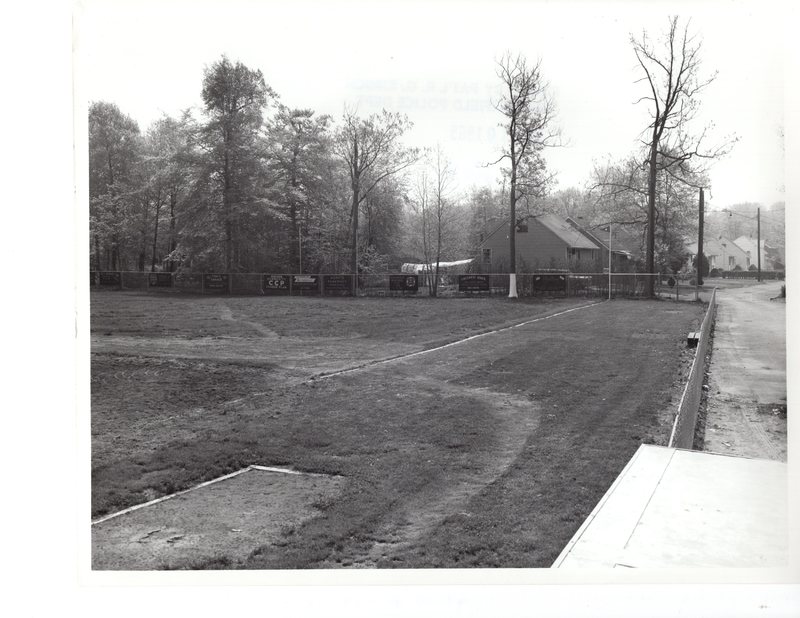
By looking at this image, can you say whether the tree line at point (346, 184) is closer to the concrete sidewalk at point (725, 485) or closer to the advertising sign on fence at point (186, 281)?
the advertising sign on fence at point (186, 281)

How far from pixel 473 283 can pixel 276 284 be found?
115 centimetres

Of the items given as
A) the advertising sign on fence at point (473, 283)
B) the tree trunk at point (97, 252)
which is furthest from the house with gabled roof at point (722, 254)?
the tree trunk at point (97, 252)

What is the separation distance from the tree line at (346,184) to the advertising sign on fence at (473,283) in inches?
9.3

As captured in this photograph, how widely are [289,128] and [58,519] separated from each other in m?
2.03

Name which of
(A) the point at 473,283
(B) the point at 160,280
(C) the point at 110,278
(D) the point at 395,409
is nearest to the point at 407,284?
(A) the point at 473,283

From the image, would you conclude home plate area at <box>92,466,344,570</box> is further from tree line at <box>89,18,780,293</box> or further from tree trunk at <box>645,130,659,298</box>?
tree trunk at <box>645,130,659,298</box>

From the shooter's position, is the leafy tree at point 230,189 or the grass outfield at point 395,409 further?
the leafy tree at point 230,189

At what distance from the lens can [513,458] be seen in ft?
7.99

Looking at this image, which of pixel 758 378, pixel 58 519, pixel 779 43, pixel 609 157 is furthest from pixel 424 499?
pixel 779 43

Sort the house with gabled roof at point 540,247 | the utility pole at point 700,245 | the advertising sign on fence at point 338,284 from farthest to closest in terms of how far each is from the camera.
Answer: the advertising sign on fence at point 338,284 → the house with gabled roof at point 540,247 → the utility pole at point 700,245

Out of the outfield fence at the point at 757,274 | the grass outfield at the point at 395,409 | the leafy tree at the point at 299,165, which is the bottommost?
the grass outfield at the point at 395,409

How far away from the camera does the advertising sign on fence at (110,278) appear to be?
8.27ft

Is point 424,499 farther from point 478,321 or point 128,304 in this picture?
point 128,304

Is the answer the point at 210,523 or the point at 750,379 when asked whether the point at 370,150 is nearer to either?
the point at 210,523
